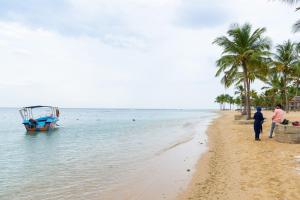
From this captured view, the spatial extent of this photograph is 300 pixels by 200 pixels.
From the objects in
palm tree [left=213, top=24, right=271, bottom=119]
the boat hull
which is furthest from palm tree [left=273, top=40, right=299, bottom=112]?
the boat hull

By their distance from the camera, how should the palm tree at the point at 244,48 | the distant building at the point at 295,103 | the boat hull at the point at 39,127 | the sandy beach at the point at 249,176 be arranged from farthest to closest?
the distant building at the point at 295,103 < the boat hull at the point at 39,127 < the palm tree at the point at 244,48 < the sandy beach at the point at 249,176

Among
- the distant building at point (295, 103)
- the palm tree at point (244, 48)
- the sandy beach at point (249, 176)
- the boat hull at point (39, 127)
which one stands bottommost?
the boat hull at point (39, 127)

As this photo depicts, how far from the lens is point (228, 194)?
23.3 feet

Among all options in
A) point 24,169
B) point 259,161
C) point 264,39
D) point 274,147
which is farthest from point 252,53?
point 24,169

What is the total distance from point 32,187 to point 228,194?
6.28 m

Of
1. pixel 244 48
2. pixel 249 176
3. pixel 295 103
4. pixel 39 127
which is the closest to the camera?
pixel 249 176

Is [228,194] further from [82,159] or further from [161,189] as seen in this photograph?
[82,159]

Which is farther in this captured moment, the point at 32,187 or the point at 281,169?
the point at 32,187

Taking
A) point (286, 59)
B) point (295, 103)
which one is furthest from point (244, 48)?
point (295, 103)

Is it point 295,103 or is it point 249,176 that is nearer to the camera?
Result: point 249,176

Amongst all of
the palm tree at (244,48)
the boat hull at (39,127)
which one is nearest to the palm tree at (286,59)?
the palm tree at (244,48)

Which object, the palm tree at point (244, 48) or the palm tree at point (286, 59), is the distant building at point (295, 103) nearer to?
the palm tree at point (286, 59)

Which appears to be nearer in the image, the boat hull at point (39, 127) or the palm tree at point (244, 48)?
the palm tree at point (244, 48)

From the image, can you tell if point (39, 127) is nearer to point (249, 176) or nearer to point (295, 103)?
point (249, 176)
